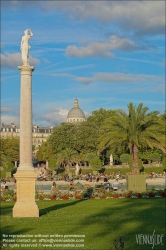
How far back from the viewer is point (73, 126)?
8225 cm

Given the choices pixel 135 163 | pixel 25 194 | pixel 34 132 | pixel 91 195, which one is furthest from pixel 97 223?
pixel 34 132

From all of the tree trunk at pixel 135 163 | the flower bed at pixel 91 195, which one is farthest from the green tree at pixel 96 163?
the flower bed at pixel 91 195

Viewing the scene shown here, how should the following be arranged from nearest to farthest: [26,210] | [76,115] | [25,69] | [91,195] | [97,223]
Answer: [97,223], [26,210], [25,69], [91,195], [76,115]

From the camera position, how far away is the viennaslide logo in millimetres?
12711

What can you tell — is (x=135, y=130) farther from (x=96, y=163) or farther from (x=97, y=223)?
(x=96, y=163)

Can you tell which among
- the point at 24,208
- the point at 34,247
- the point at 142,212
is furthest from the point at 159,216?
the point at 34,247

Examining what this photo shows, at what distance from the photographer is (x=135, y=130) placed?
3500 cm

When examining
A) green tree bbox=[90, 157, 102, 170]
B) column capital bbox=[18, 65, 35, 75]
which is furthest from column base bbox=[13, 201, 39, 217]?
green tree bbox=[90, 157, 102, 170]

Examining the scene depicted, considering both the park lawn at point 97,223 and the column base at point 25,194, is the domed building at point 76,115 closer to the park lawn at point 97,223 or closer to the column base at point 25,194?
the park lawn at point 97,223

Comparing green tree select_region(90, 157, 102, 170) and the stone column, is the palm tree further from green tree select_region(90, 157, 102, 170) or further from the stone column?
green tree select_region(90, 157, 102, 170)

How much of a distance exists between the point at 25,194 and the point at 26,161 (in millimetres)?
1269

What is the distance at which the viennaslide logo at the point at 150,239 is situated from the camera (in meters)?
12.7

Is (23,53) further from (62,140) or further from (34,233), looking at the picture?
(62,140)

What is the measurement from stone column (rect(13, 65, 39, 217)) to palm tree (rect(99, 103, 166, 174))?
16.9 metres
